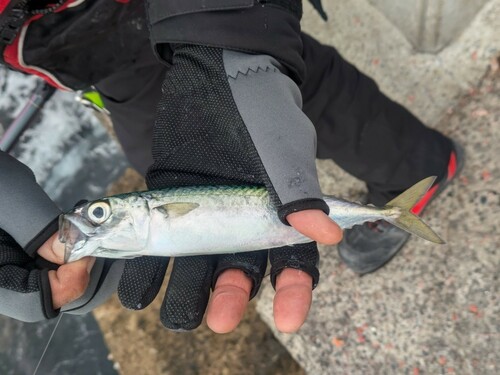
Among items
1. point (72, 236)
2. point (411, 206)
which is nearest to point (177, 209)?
point (72, 236)

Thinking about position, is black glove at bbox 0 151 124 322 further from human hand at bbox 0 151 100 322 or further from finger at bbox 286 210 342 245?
finger at bbox 286 210 342 245

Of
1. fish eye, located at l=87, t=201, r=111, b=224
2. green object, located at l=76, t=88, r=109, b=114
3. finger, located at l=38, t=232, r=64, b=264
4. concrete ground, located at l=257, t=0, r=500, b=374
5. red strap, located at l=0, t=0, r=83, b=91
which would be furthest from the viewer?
green object, located at l=76, t=88, r=109, b=114

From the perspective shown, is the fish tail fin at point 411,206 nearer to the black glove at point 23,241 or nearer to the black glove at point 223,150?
the black glove at point 223,150

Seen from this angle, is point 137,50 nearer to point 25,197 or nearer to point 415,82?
point 25,197

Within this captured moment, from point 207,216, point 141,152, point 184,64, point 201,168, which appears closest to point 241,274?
point 207,216

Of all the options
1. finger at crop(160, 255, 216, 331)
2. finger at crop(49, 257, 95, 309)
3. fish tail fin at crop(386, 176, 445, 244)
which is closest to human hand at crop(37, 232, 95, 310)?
finger at crop(49, 257, 95, 309)

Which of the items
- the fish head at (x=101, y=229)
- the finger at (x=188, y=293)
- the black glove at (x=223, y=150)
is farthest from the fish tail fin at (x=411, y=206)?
the fish head at (x=101, y=229)
